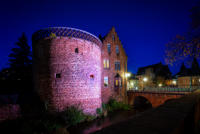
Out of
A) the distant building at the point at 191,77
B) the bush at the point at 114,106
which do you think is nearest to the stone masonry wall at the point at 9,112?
the bush at the point at 114,106

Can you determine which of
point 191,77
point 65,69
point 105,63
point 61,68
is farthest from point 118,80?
point 191,77

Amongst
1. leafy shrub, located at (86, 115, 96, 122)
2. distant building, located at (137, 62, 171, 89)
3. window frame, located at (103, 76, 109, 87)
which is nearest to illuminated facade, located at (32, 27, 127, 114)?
leafy shrub, located at (86, 115, 96, 122)

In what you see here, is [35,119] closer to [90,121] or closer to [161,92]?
[90,121]

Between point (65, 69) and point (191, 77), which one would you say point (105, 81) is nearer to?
point (65, 69)

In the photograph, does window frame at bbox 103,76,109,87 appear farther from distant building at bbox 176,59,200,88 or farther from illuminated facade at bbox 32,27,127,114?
distant building at bbox 176,59,200,88

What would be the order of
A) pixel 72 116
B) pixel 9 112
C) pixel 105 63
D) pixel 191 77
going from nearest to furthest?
pixel 9 112
pixel 72 116
pixel 105 63
pixel 191 77

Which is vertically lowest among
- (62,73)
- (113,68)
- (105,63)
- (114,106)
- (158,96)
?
(114,106)

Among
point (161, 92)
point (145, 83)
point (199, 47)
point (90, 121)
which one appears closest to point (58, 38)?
point (90, 121)

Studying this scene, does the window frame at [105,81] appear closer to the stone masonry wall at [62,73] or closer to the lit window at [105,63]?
the lit window at [105,63]

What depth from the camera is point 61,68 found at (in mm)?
11945

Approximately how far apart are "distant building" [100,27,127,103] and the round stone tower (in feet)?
20.5

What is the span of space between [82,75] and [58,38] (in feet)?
16.7

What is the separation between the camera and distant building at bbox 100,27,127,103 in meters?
19.0

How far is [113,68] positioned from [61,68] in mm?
10798
